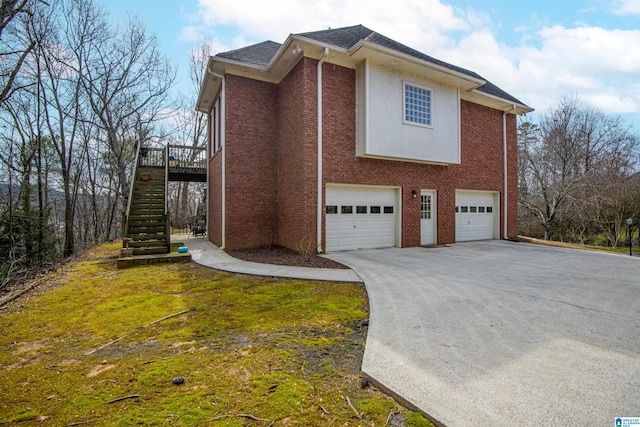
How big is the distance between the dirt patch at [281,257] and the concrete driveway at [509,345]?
4.86 feet

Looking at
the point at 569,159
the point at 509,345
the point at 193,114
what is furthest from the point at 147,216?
the point at 569,159

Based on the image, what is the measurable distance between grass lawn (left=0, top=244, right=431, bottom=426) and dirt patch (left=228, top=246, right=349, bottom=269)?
217cm

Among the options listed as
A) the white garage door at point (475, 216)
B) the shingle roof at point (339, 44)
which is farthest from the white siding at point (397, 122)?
the white garage door at point (475, 216)

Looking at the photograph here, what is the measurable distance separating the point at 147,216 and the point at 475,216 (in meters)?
12.5

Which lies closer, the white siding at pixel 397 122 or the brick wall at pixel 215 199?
the white siding at pixel 397 122

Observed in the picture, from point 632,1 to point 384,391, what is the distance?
1039 cm

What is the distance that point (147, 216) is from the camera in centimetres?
1012

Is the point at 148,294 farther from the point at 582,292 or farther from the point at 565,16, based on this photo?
the point at 565,16

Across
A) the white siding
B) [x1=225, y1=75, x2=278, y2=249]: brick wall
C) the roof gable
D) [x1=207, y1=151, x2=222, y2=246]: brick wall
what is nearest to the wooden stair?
[x1=207, y1=151, x2=222, y2=246]: brick wall

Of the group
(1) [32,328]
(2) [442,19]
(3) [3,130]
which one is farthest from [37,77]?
(2) [442,19]

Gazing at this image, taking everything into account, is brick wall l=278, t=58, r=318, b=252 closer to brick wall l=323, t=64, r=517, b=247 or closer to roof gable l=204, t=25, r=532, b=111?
brick wall l=323, t=64, r=517, b=247

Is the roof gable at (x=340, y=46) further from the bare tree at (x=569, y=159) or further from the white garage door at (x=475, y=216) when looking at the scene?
the bare tree at (x=569, y=159)

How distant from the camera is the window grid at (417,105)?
10.2m

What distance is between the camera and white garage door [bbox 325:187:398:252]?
979 centimetres
